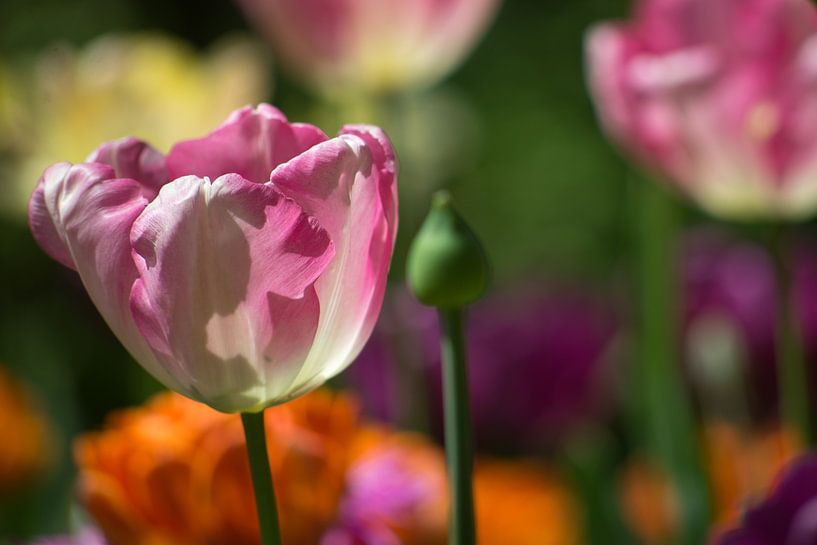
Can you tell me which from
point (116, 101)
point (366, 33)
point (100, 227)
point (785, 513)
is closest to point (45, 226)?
point (100, 227)

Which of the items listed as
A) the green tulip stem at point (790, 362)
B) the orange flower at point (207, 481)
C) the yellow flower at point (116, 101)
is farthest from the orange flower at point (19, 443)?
the green tulip stem at point (790, 362)

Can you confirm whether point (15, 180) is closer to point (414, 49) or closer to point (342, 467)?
point (414, 49)

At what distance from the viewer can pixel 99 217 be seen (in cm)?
27

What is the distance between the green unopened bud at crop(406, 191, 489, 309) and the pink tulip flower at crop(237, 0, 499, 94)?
0.31 meters

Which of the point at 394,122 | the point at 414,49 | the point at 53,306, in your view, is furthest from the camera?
the point at 53,306

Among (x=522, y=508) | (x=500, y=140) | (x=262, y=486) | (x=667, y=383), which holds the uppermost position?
(x=262, y=486)

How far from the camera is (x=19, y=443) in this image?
61 centimetres

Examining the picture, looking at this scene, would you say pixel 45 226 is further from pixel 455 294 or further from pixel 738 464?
pixel 738 464

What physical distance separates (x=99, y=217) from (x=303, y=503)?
112 millimetres

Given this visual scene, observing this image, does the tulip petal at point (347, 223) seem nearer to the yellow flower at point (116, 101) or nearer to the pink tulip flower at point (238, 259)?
the pink tulip flower at point (238, 259)

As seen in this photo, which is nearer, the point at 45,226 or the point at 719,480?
the point at 45,226

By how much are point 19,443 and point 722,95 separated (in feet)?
1.23

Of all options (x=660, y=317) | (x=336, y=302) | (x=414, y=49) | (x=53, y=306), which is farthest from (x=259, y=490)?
(x=53, y=306)

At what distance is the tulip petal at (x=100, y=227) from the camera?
270 mm
